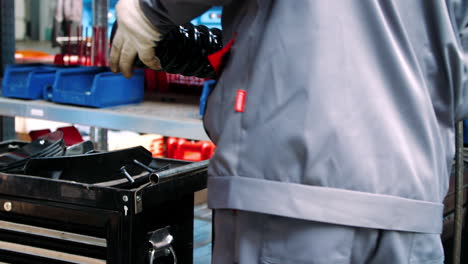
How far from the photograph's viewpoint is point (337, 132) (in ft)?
2.79

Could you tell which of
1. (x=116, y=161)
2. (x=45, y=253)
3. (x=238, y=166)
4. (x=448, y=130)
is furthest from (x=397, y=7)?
(x=45, y=253)

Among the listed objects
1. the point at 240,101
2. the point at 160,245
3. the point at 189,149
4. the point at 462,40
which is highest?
the point at 462,40

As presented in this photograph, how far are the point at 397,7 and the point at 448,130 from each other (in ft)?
0.74

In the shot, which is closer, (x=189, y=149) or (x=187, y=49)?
(x=187, y=49)

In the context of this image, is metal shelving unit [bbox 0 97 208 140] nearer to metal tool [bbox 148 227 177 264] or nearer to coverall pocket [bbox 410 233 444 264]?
metal tool [bbox 148 227 177 264]

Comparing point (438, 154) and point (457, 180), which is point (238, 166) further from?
point (457, 180)

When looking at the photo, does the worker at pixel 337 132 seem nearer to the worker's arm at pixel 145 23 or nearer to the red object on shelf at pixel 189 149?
the worker's arm at pixel 145 23

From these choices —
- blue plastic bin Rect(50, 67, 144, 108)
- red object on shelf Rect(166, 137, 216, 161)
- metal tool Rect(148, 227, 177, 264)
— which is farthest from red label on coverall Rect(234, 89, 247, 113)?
red object on shelf Rect(166, 137, 216, 161)

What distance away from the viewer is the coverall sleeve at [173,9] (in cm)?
93

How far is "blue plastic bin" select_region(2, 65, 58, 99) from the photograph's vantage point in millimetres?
2580

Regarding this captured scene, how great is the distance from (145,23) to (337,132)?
0.38m

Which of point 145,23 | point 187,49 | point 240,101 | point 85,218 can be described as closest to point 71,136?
point 85,218

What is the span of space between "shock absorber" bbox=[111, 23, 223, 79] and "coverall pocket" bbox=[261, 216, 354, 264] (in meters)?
0.40

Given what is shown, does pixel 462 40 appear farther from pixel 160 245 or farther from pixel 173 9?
pixel 160 245
